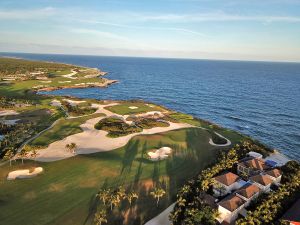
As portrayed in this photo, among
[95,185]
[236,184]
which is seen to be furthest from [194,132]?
[95,185]

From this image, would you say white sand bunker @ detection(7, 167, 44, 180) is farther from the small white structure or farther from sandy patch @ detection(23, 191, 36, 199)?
the small white structure

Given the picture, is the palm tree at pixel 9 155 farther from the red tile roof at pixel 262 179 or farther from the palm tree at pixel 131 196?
the red tile roof at pixel 262 179

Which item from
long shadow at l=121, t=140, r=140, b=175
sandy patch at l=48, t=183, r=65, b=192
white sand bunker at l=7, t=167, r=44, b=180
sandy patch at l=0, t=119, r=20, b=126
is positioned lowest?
sandy patch at l=48, t=183, r=65, b=192

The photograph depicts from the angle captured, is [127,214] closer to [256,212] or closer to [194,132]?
[256,212]

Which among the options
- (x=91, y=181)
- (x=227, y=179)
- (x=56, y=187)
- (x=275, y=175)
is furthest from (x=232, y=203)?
(x=56, y=187)

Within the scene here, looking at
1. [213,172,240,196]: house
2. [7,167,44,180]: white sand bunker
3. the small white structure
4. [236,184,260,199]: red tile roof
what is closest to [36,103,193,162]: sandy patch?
[7,167,44,180]: white sand bunker

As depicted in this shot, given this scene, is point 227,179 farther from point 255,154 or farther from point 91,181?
point 91,181
